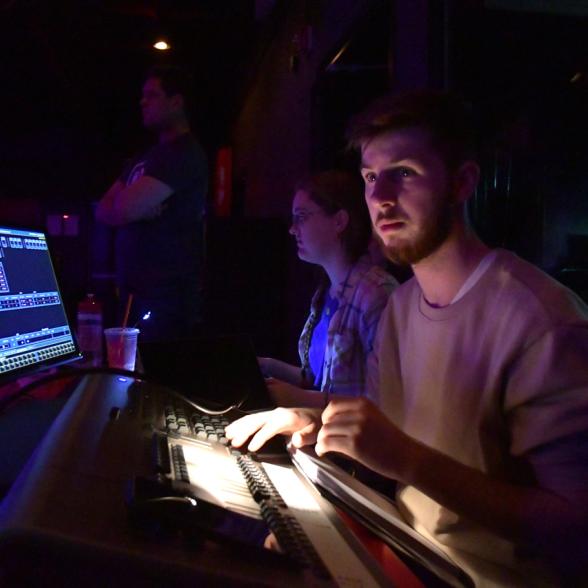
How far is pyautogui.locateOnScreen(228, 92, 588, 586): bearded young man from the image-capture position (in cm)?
77

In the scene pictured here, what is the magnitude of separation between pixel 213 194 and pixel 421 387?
7.19 metres

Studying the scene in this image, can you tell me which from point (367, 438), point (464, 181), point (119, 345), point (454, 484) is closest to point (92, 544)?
point (367, 438)

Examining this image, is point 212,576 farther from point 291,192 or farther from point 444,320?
point 291,192

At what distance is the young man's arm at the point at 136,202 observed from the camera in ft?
7.50

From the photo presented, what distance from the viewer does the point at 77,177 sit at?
8.80 meters

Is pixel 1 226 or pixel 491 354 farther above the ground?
pixel 1 226

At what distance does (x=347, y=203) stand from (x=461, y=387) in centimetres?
123

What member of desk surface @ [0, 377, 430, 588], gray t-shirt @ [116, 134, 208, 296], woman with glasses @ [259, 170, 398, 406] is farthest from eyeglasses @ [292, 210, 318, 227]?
desk surface @ [0, 377, 430, 588]

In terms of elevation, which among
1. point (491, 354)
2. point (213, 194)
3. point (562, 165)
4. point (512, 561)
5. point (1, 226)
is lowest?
point (512, 561)

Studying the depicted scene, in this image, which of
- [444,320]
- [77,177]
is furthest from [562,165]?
[77,177]

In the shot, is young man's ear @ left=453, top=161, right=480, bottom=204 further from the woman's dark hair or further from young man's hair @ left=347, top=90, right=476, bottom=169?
the woman's dark hair

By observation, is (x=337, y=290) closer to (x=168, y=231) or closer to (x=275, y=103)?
(x=168, y=231)

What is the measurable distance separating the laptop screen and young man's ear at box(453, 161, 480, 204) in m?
0.92

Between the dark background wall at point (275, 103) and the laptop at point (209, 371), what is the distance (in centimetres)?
48
